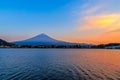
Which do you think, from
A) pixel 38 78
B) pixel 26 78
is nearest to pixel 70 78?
pixel 38 78

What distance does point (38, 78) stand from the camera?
2220 centimetres

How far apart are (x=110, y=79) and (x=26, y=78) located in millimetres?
10316

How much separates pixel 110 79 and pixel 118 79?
94 cm

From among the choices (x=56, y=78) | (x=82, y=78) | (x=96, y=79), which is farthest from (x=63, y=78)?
(x=96, y=79)

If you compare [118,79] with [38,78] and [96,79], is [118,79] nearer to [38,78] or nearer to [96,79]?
[96,79]

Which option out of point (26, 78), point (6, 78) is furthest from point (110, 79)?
point (6, 78)

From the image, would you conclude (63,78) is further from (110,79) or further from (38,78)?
(110,79)

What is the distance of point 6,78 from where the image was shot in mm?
22078

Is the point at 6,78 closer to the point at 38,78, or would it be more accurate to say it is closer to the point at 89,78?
the point at 38,78

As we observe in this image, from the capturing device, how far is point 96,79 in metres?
22.0

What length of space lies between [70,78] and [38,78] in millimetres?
3911

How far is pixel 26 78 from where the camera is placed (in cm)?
2230

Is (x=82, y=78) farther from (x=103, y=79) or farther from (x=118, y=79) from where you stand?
(x=118, y=79)

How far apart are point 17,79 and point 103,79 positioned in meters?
10.4
